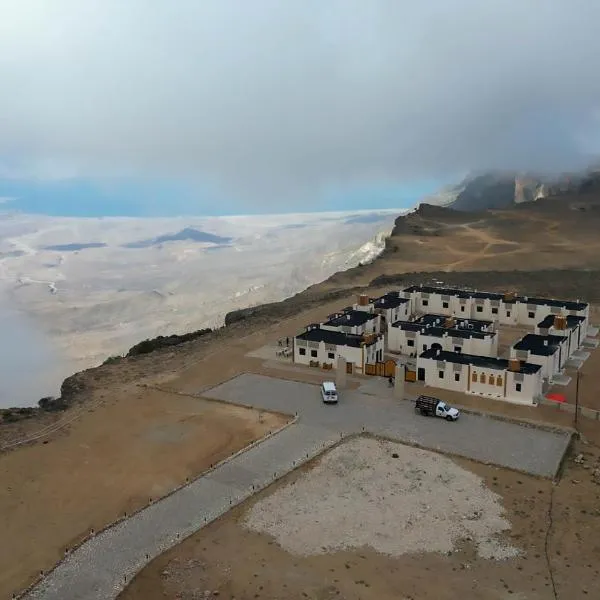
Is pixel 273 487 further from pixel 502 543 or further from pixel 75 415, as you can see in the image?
pixel 75 415

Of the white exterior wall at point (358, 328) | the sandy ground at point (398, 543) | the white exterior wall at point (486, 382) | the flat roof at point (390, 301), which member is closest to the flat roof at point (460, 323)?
the white exterior wall at point (358, 328)

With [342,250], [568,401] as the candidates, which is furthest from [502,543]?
[342,250]

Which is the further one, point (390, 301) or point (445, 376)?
point (390, 301)

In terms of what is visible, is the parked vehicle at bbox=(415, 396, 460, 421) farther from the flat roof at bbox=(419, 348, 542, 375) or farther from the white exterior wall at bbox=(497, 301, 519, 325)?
the white exterior wall at bbox=(497, 301, 519, 325)

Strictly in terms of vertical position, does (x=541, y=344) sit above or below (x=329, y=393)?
above

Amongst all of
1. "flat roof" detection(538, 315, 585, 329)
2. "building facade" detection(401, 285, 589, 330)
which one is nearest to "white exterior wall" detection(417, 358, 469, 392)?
"flat roof" detection(538, 315, 585, 329)

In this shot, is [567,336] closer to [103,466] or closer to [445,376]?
[445,376]

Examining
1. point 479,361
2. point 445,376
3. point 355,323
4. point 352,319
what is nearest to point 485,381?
point 479,361
